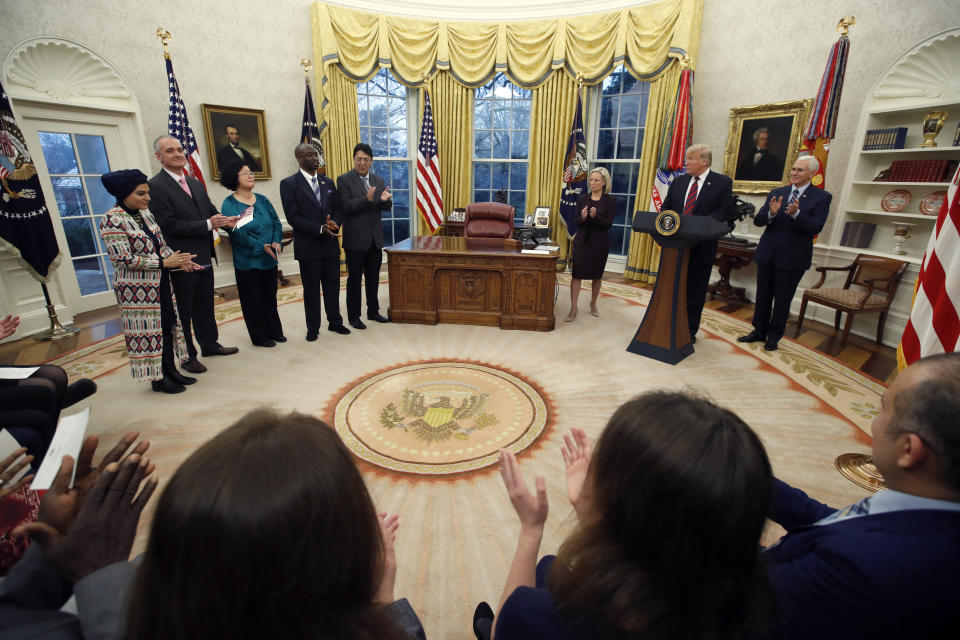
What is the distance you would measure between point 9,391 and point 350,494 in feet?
7.64

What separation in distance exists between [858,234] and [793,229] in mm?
1406

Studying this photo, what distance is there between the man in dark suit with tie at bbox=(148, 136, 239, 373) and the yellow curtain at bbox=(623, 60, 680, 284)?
4905 mm

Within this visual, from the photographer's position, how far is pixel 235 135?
554cm

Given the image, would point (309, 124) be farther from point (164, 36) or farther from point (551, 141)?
point (551, 141)

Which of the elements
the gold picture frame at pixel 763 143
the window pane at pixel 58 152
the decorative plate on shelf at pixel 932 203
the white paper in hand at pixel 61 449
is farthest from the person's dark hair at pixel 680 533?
the window pane at pixel 58 152

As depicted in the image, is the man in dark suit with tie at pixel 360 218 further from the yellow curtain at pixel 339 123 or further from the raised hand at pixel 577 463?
the raised hand at pixel 577 463

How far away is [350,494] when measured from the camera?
584mm

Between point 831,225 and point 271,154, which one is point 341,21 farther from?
point 831,225

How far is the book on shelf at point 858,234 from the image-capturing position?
4324 mm

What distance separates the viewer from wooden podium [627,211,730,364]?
3.34 metres

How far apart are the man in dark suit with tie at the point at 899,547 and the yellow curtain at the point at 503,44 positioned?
5.95 metres

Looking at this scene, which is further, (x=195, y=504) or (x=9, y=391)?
(x=9, y=391)

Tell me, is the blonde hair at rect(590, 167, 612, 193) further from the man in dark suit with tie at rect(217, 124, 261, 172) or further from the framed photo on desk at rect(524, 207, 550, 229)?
the man in dark suit with tie at rect(217, 124, 261, 172)

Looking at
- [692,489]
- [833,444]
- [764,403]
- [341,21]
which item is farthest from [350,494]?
[341,21]
